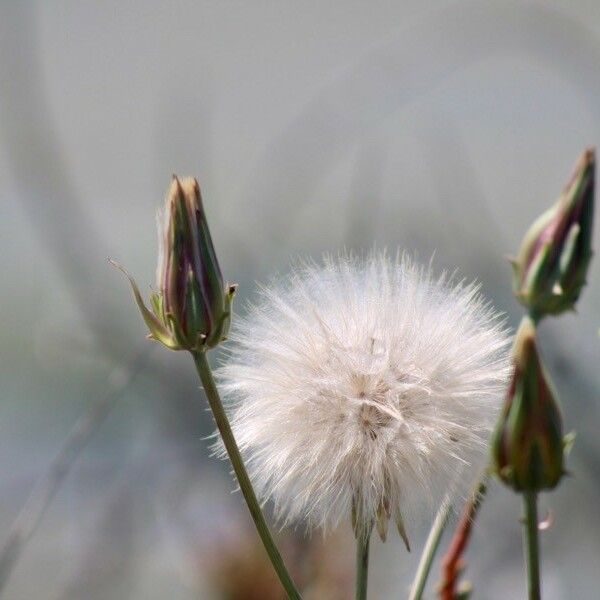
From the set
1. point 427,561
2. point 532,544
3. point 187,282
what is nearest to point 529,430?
point 532,544

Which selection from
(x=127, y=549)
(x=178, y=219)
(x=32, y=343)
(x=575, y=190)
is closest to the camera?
(x=575, y=190)

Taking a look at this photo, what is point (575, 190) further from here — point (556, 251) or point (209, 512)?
point (209, 512)

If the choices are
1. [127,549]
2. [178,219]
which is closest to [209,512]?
[127,549]

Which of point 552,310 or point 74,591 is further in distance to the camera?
point 74,591

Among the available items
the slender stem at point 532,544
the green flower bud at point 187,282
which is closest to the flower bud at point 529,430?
the slender stem at point 532,544

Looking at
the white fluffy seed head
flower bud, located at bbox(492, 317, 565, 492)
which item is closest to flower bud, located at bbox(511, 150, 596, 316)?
flower bud, located at bbox(492, 317, 565, 492)

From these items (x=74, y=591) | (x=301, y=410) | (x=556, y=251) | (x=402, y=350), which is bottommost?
(x=74, y=591)

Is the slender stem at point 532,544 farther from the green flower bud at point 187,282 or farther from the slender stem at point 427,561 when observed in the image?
the green flower bud at point 187,282
